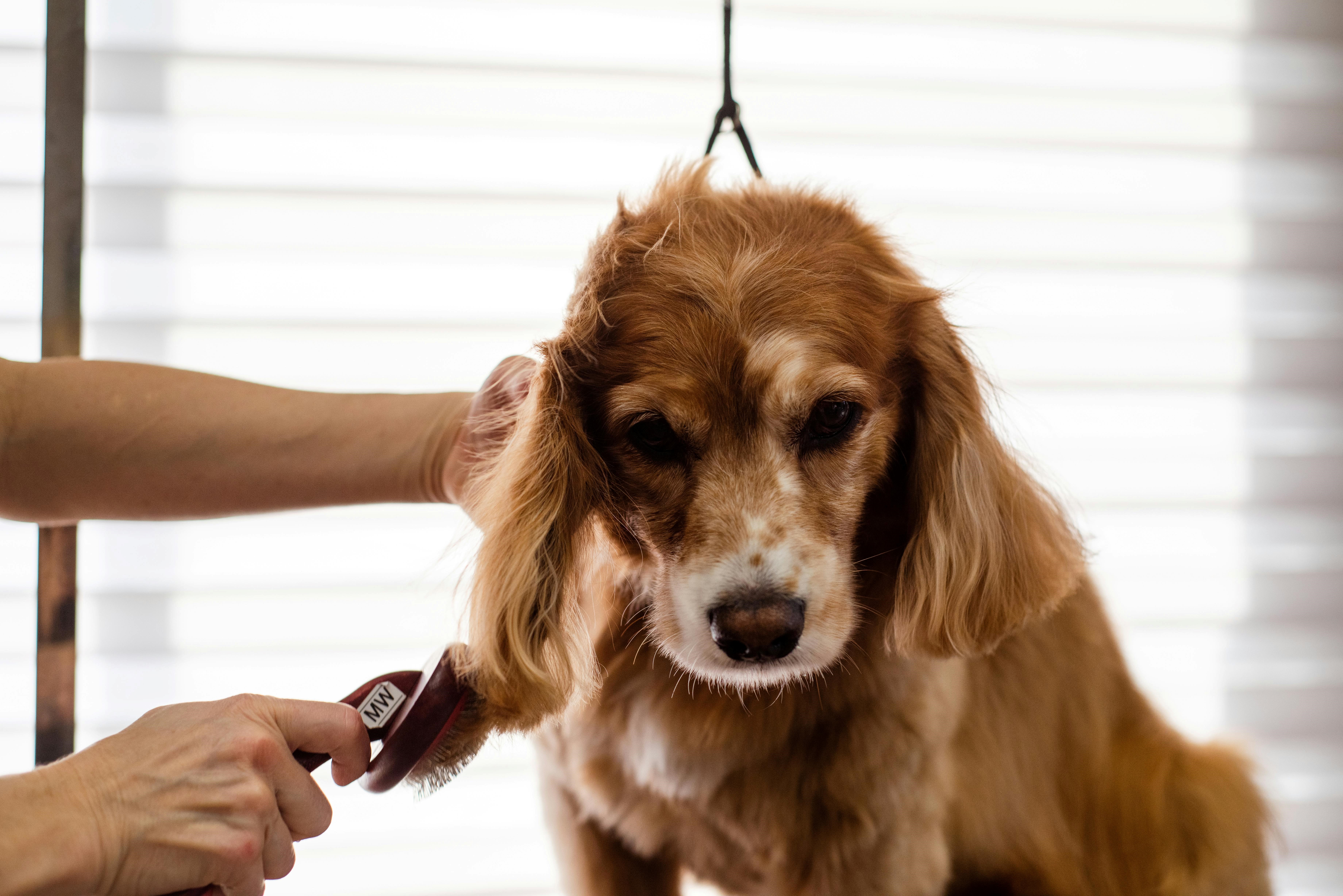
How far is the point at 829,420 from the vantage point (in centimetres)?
77

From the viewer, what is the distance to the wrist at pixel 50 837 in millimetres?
565

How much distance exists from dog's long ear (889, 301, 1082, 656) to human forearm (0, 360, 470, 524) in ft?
1.51

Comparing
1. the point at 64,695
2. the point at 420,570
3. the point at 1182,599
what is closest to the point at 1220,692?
the point at 1182,599

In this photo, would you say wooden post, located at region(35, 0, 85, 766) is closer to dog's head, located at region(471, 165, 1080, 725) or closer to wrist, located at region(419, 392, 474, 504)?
wrist, located at region(419, 392, 474, 504)

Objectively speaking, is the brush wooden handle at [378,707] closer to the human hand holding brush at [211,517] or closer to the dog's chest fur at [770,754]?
the human hand holding brush at [211,517]

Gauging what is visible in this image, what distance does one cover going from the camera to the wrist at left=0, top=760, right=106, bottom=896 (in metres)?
0.56

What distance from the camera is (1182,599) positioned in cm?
148

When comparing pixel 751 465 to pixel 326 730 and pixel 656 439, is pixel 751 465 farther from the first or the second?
pixel 326 730

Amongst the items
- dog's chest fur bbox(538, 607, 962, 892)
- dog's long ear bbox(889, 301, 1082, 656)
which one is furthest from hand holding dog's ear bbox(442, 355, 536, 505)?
dog's long ear bbox(889, 301, 1082, 656)

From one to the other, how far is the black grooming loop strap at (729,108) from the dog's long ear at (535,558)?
0.89 feet

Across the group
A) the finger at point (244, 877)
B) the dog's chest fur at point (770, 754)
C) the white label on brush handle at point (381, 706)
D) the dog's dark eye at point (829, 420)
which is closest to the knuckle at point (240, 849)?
the finger at point (244, 877)

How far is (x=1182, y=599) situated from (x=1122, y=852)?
0.61 metres

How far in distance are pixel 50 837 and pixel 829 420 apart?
634 mm

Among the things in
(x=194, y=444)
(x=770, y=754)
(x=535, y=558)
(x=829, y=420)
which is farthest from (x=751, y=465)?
(x=194, y=444)
